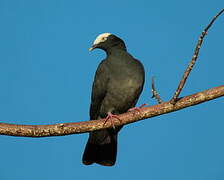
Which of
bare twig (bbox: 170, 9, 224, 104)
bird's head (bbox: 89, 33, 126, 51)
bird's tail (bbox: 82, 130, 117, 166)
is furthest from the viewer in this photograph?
bird's head (bbox: 89, 33, 126, 51)

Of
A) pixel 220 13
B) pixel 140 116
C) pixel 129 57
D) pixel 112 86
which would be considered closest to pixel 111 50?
A: pixel 129 57

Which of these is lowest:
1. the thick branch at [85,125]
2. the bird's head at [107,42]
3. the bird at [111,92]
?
the thick branch at [85,125]

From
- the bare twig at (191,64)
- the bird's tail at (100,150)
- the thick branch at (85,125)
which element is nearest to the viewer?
the bare twig at (191,64)

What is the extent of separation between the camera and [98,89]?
5.35m

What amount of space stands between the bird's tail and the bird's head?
4.31 ft

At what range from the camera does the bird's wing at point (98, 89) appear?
531 cm

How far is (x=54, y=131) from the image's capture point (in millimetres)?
4039

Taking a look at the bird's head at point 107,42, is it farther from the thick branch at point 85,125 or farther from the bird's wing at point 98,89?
the thick branch at point 85,125

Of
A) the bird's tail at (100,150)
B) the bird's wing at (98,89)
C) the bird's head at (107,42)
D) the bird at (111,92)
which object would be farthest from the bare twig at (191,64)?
the bird's head at (107,42)

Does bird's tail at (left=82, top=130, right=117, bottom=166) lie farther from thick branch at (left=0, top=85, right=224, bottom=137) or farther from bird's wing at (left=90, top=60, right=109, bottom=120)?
thick branch at (left=0, top=85, right=224, bottom=137)

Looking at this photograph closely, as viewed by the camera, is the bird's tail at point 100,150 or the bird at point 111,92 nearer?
the bird at point 111,92

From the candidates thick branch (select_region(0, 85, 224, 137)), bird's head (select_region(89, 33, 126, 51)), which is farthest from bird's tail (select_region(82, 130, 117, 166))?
thick branch (select_region(0, 85, 224, 137))

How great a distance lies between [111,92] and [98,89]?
0.20 metres

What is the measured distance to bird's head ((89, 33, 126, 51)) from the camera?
588 cm
